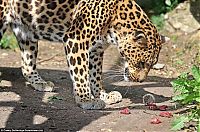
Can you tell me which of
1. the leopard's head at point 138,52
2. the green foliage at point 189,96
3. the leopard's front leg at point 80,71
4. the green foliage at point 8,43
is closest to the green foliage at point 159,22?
the green foliage at point 8,43

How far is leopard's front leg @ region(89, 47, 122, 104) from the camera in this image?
838 cm

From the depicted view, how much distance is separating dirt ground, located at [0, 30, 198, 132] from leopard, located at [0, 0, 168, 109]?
423 mm

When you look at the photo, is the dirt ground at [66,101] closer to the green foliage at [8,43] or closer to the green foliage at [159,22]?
the green foliage at [8,43]

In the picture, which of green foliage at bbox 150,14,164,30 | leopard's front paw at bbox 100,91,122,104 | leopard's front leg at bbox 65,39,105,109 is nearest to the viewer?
leopard's front leg at bbox 65,39,105,109

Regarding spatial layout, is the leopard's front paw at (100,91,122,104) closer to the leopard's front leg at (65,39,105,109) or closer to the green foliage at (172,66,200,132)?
the leopard's front leg at (65,39,105,109)

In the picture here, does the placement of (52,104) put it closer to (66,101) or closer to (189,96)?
(66,101)

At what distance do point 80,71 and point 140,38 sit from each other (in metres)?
0.93

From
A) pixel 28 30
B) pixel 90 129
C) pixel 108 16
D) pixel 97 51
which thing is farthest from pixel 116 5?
pixel 90 129

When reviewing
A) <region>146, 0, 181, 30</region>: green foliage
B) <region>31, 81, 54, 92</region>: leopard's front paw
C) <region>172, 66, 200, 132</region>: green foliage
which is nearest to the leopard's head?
<region>172, 66, 200, 132</region>: green foliage

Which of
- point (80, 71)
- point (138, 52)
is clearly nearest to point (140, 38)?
point (138, 52)

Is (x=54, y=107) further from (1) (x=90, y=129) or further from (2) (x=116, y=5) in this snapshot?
(2) (x=116, y=5)

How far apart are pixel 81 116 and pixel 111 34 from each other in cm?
131

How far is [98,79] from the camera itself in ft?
28.0

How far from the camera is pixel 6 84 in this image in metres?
8.86
